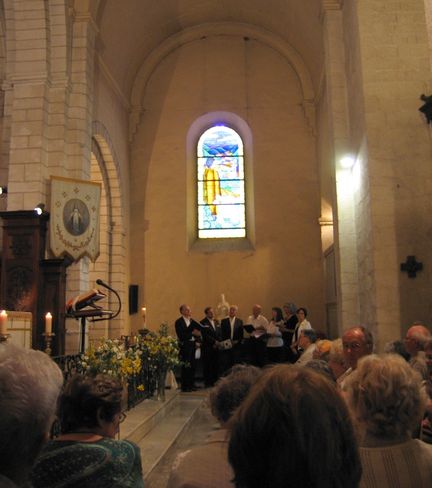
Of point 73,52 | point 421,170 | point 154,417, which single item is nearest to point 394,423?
point 154,417

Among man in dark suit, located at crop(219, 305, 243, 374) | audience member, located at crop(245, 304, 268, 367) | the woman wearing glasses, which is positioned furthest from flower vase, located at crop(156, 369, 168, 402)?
the woman wearing glasses

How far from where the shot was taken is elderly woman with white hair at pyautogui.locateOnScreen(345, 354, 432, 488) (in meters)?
1.62

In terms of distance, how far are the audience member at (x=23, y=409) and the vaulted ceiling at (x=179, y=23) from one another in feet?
34.1

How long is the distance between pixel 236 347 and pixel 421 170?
496 cm

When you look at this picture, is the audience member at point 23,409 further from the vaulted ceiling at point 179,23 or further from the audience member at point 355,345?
the vaulted ceiling at point 179,23

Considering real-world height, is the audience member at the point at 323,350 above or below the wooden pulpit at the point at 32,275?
below

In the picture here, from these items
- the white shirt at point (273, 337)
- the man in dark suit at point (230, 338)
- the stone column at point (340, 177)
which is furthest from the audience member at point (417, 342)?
the man in dark suit at point (230, 338)

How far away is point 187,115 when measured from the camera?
45.0ft

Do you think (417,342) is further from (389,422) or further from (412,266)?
(412,266)

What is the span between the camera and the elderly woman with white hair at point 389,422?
162 centimetres

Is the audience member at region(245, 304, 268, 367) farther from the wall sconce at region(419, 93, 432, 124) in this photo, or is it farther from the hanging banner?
the wall sconce at region(419, 93, 432, 124)

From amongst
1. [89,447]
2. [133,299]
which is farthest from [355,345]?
[133,299]

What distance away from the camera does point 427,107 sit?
6.77 metres

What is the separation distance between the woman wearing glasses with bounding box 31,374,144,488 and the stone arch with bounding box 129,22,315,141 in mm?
11963
